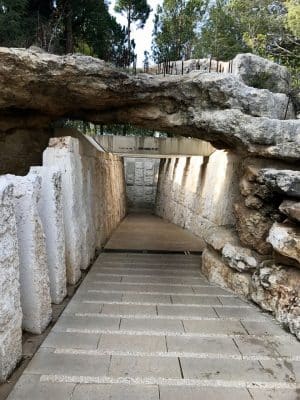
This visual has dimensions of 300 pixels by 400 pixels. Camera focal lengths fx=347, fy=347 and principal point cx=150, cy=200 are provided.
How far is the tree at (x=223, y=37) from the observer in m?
14.1

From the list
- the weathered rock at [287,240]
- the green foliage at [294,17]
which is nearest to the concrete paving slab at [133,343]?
the weathered rock at [287,240]

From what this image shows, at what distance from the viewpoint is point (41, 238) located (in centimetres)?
426

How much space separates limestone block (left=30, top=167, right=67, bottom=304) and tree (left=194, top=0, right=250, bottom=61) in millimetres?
11118

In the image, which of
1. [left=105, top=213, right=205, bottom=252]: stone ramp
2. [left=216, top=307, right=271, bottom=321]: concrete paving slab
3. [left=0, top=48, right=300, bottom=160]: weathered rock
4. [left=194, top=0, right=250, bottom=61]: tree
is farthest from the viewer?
[left=194, top=0, right=250, bottom=61]: tree

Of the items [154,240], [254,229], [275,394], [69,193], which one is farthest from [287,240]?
[154,240]

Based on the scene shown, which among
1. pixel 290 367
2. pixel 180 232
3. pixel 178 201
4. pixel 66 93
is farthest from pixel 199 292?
pixel 178 201

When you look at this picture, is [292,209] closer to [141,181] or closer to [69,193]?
[69,193]

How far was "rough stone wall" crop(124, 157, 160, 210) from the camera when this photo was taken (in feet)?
74.1

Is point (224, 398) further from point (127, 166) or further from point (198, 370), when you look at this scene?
point (127, 166)

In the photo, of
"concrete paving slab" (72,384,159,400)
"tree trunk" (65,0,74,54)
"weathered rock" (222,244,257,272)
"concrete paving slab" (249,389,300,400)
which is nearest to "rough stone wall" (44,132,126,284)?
"weathered rock" (222,244,257,272)

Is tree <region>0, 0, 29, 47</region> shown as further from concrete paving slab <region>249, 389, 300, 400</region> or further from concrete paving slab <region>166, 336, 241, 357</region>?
concrete paving slab <region>249, 389, 300, 400</region>

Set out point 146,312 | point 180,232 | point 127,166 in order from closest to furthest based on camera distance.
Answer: point 146,312, point 180,232, point 127,166

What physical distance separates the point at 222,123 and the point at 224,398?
454 centimetres

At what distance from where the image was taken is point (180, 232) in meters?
12.9
